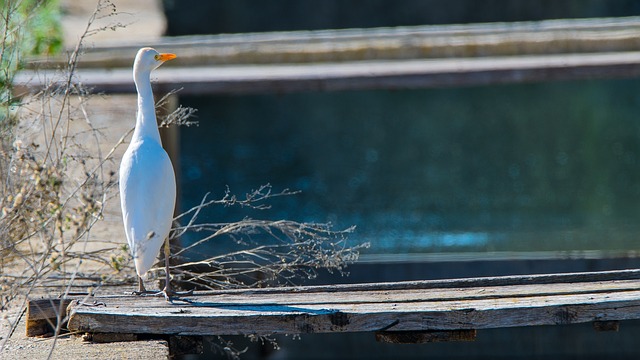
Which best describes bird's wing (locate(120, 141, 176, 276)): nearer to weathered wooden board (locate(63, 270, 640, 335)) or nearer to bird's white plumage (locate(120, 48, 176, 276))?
bird's white plumage (locate(120, 48, 176, 276))

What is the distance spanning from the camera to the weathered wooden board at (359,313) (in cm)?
325

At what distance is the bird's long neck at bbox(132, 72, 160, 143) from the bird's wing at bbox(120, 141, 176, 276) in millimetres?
60

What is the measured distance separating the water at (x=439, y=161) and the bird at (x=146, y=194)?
4196 millimetres

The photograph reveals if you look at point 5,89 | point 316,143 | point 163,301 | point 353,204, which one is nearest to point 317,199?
point 353,204

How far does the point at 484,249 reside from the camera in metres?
7.50

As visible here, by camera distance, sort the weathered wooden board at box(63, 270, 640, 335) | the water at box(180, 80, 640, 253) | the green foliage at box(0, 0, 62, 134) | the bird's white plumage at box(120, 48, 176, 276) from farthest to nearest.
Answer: the water at box(180, 80, 640, 253), the green foliage at box(0, 0, 62, 134), the bird's white plumage at box(120, 48, 176, 276), the weathered wooden board at box(63, 270, 640, 335)

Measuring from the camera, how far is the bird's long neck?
359 cm

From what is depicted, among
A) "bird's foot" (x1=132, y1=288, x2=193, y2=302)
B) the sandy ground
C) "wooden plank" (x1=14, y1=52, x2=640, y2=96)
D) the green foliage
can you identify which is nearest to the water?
the sandy ground

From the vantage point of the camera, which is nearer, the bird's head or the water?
the bird's head

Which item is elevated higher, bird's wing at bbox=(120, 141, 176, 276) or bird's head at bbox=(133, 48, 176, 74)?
bird's head at bbox=(133, 48, 176, 74)

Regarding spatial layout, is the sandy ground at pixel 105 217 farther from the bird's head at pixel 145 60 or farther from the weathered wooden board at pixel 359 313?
the bird's head at pixel 145 60

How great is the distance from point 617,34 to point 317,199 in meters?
3.06

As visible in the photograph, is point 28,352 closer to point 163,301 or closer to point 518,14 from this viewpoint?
point 163,301

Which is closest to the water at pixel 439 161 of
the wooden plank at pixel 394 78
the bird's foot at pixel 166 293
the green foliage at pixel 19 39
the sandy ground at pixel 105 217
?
the sandy ground at pixel 105 217
